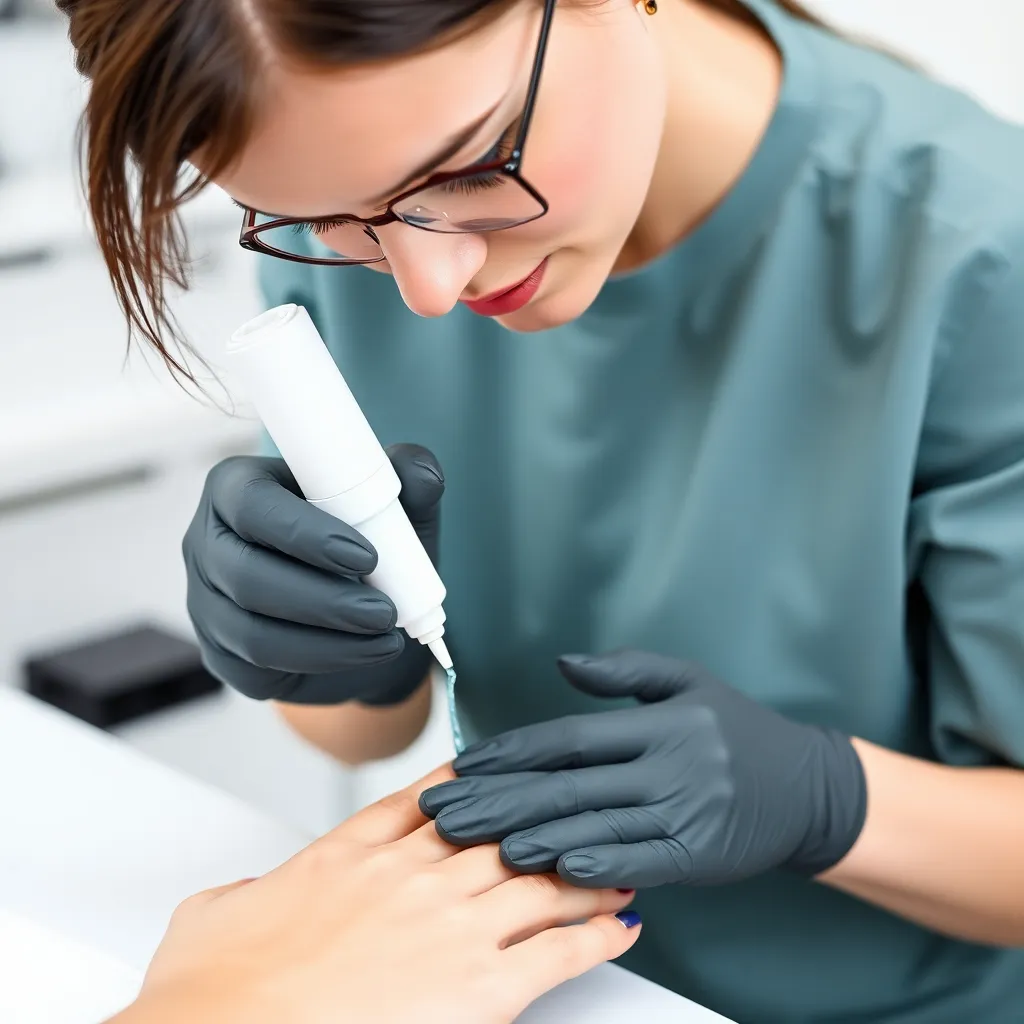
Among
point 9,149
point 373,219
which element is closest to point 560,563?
point 373,219

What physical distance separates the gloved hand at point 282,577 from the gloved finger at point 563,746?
8cm

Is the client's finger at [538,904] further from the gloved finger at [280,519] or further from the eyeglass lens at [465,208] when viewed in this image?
the eyeglass lens at [465,208]

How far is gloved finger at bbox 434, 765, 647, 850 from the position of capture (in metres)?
0.64

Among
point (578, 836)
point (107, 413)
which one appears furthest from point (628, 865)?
point (107, 413)

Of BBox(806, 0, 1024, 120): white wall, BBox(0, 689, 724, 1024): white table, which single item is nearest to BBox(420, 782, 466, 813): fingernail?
BBox(0, 689, 724, 1024): white table

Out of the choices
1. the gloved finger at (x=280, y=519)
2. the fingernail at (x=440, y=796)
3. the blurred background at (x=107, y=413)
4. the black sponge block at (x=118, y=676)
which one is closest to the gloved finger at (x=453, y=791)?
the fingernail at (x=440, y=796)

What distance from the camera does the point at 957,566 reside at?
745 mm

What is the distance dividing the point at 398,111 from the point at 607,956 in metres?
0.39

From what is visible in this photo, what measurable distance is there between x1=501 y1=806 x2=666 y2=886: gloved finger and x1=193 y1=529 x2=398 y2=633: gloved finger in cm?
13

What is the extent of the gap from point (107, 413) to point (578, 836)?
0.88 meters

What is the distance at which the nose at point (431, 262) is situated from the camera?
0.61 metres

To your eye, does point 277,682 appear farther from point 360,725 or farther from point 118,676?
point 118,676

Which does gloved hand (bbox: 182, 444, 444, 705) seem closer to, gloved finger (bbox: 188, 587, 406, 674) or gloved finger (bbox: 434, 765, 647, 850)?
gloved finger (bbox: 188, 587, 406, 674)

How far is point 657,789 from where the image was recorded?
2.22 ft
